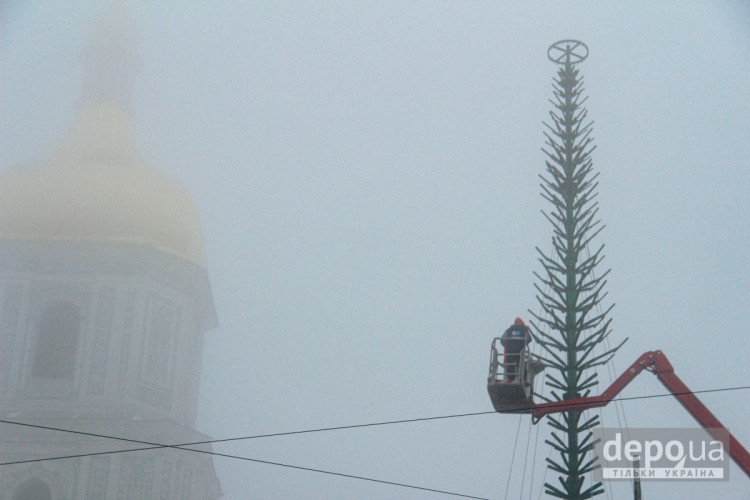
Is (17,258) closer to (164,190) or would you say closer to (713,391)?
(164,190)

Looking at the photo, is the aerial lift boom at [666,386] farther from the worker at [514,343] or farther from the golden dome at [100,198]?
the golden dome at [100,198]

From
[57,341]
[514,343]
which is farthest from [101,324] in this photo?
[514,343]

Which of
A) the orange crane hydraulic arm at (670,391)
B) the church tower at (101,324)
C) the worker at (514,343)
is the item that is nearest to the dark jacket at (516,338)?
the worker at (514,343)

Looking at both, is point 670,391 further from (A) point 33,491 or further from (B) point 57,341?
(B) point 57,341

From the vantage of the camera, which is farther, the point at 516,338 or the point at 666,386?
the point at 666,386

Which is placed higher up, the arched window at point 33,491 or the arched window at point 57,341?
the arched window at point 57,341

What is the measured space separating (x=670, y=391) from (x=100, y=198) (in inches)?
1233

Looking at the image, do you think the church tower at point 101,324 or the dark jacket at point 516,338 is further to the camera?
the church tower at point 101,324

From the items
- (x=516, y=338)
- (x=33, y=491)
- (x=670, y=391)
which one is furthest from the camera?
(x=33, y=491)

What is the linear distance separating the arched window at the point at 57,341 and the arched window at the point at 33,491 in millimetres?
4259

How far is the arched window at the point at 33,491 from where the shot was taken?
4981 centimetres

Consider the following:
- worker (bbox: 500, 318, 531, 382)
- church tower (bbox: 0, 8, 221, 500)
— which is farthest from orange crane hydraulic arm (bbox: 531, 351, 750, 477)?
church tower (bbox: 0, 8, 221, 500)

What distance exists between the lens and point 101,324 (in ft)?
175

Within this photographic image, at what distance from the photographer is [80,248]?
2140 inches
